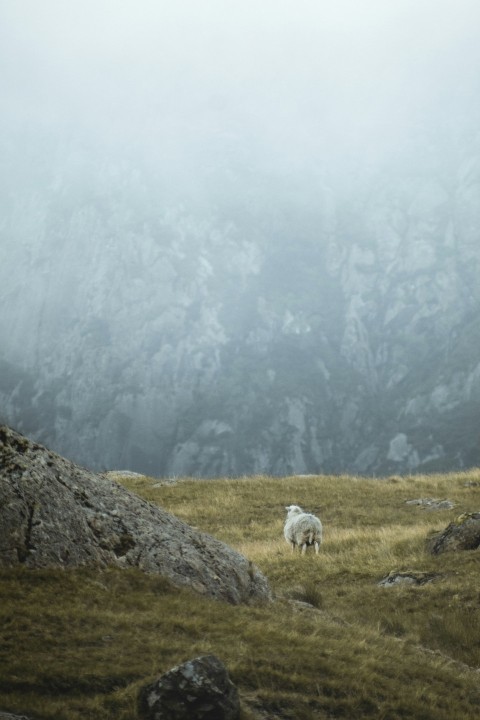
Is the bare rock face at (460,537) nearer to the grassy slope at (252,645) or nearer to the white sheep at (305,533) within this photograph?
the grassy slope at (252,645)

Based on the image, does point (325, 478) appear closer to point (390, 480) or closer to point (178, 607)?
point (390, 480)

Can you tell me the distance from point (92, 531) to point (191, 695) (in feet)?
16.2

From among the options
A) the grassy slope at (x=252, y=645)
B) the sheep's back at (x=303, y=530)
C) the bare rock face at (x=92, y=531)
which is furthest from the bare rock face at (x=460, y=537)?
the bare rock face at (x=92, y=531)

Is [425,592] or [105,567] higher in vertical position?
[425,592]

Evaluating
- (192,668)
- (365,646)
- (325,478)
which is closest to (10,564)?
(192,668)

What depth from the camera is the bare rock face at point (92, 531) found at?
11.0 metres

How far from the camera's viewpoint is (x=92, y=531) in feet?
39.0

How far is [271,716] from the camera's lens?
7.96 m

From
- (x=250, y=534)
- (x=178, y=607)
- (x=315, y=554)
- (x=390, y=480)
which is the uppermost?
(x=390, y=480)

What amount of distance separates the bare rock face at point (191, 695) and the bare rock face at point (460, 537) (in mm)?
15458

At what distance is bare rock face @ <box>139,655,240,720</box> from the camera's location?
7.28 meters

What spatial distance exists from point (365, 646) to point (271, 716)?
3.47 m

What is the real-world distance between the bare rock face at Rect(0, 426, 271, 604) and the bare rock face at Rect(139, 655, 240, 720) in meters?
4.02

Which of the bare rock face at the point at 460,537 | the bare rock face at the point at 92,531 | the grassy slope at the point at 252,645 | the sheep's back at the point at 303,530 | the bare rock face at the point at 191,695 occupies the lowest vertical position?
the bare rock face at the point at 191,695
